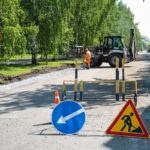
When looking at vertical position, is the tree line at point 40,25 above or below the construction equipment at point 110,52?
above

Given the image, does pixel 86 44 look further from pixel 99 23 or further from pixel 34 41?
pixel 34 41

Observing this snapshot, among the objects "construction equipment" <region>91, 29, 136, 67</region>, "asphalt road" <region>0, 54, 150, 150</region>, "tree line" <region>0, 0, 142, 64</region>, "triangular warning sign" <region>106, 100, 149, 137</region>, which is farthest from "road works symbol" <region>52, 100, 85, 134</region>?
"construction equipment" <region>91, 29, 136, 67</region>

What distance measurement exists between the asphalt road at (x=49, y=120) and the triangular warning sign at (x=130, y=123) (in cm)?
24

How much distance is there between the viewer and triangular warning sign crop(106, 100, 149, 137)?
Answer: 348 inches

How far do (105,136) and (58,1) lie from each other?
28727 millimetres

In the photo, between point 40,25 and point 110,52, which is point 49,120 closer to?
point 40,25

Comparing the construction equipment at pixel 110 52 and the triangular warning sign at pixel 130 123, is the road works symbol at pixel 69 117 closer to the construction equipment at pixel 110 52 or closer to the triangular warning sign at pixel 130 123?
the triangular warning sign at pixel 130 123

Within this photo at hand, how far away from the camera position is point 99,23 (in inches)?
2339

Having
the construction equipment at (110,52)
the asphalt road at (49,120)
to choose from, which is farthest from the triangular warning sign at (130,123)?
the construction equipment at (110,52)

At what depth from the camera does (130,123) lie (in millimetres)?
8922

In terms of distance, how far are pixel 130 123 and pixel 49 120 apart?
3.45 m

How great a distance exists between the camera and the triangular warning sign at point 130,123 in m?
8.85

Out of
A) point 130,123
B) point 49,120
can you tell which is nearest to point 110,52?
point 49,120

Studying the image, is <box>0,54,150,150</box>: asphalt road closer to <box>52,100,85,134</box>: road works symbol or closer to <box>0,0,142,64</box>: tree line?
<box>52,100,85,134</box>: road works symbol
